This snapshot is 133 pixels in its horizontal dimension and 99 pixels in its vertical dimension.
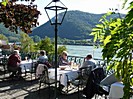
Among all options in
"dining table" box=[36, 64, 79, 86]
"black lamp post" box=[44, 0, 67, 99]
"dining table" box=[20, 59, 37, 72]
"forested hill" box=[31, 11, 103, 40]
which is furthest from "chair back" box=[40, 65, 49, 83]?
"dining table" box=[20, 59, 37, 72]

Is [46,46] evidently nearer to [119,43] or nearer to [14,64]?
[14,64]

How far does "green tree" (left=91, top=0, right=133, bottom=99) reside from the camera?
34.5 inches

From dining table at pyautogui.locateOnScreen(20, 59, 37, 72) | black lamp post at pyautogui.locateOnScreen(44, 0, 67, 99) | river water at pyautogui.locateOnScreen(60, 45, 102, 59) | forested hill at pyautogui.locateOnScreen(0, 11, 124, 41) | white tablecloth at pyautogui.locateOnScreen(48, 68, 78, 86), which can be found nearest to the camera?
river water at pyautogui.locateOnScreen(60, 45, 102, 59)

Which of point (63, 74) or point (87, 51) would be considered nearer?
point (63, 74)

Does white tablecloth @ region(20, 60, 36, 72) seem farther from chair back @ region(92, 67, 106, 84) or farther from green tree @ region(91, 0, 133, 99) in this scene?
green tree @ region(91, 0, 133, 99)

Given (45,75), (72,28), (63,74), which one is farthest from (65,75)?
(72,28)

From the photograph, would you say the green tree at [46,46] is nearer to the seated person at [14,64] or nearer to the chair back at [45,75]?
the seated person at [14,64]

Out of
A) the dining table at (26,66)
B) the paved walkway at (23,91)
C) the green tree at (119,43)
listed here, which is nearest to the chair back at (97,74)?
the paved walkway at (23,91)

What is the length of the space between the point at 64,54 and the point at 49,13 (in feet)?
12.2

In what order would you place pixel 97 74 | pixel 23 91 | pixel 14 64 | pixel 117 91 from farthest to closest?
pixel 14 64
pixel 23 91
pixel 97 74
pixel 117 91

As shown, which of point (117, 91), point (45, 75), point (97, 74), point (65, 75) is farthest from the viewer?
point (65, 75)

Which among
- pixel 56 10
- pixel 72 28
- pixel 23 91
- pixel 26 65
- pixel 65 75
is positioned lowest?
pixel 23 91

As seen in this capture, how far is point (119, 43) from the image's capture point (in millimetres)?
898

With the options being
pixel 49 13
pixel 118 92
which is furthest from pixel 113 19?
pixel 49 13
